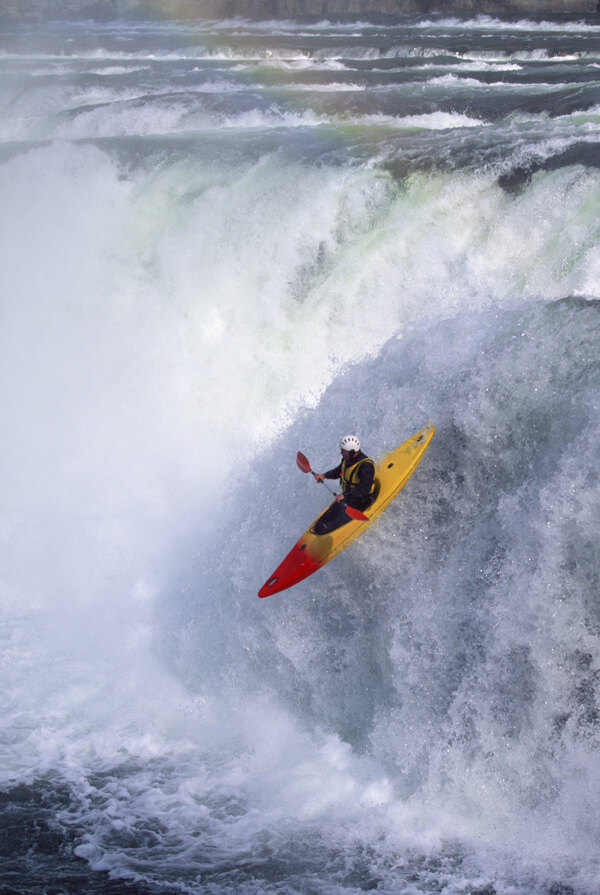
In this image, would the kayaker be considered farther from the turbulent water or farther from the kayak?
the turbulent water

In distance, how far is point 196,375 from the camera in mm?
11789

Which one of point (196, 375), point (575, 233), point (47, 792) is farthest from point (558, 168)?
point (47, 792)

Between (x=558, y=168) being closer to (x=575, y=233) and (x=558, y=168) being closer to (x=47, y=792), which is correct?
(x=575, y=233)

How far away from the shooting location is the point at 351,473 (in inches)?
266

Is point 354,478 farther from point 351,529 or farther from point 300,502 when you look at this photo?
point 300,502

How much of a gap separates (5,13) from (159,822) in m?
34.3

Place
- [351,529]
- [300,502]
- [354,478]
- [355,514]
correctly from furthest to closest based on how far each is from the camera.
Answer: [300,502] < [351,529] < [354,478] < [355,514]

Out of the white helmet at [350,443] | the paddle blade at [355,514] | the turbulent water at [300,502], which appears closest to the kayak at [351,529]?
the paddle blade at [355,514]

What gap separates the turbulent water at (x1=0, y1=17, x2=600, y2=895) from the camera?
19.4ft

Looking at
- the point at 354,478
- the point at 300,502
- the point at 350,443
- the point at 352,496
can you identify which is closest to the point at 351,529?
the point at 352,496

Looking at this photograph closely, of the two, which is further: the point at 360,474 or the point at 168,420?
the point at 168,420

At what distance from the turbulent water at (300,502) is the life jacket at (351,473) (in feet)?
1.35

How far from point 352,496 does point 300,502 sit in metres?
1.14

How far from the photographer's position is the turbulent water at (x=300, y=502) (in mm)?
5926
